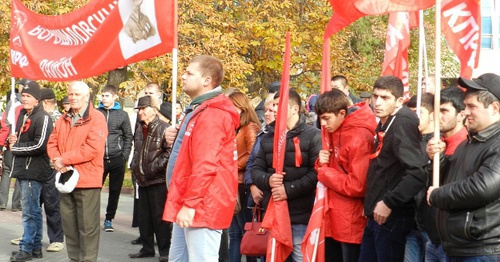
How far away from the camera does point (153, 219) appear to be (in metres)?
9.92

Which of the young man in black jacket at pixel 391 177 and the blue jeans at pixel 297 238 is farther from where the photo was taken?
the blue jeans at pixel 297 238

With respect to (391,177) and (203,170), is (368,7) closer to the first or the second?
(391,177)

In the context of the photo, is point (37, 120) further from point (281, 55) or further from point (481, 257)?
point (281, 55)

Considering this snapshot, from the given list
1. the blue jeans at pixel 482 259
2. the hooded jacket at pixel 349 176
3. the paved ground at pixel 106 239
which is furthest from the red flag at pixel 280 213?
the paved ground at pixel 106 239

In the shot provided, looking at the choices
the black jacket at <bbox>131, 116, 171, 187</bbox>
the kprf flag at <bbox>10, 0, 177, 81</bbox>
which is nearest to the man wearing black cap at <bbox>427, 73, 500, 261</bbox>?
the kprf flag at <bbox>10, 0, 177, 81</bbox>

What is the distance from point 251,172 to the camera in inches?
307

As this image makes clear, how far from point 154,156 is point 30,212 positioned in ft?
5.28

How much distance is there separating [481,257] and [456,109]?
4.79ft

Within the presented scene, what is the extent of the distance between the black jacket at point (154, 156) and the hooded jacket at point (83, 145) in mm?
1171

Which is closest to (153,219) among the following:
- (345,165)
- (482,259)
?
(345,165)

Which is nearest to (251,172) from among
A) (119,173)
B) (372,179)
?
(372,179)

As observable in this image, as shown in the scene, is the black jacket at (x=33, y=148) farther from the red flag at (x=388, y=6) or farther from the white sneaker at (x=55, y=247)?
the red flag at (x=388, y=6)

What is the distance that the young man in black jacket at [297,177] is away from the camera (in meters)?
7.33

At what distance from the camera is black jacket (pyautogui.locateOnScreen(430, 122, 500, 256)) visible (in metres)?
4.82
